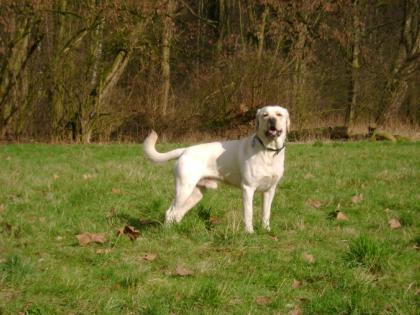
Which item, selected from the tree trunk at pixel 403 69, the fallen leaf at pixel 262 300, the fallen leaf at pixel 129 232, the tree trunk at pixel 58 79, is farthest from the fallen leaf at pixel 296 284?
the tree trunk at pixel 403 69

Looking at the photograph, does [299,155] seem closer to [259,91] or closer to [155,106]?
[259,91]

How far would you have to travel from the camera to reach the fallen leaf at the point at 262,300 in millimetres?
3994

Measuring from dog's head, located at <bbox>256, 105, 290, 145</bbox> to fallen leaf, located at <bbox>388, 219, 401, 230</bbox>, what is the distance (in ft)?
4.82

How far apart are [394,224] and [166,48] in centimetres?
1451

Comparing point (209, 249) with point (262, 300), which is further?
point (209, 249)

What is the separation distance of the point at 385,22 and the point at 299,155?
14819 mm

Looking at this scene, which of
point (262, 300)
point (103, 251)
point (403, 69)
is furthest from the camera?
point (403, 69)

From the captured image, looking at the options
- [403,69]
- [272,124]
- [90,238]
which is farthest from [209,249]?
[403,69]

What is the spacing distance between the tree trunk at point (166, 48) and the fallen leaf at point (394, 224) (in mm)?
13016

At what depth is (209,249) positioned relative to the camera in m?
5.13

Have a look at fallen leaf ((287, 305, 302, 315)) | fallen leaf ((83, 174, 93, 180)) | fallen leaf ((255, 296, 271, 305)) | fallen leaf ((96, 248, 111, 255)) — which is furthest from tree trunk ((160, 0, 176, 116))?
fallen leaf ((287, 305, 302, 315))

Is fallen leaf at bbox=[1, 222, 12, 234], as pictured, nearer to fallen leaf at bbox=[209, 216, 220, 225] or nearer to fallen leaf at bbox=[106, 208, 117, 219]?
fallen leaf at bbox=[106, 208, 117, 219]

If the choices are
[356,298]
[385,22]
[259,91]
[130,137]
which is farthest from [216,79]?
[356,298]

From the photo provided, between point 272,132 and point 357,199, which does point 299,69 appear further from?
point 272,132
